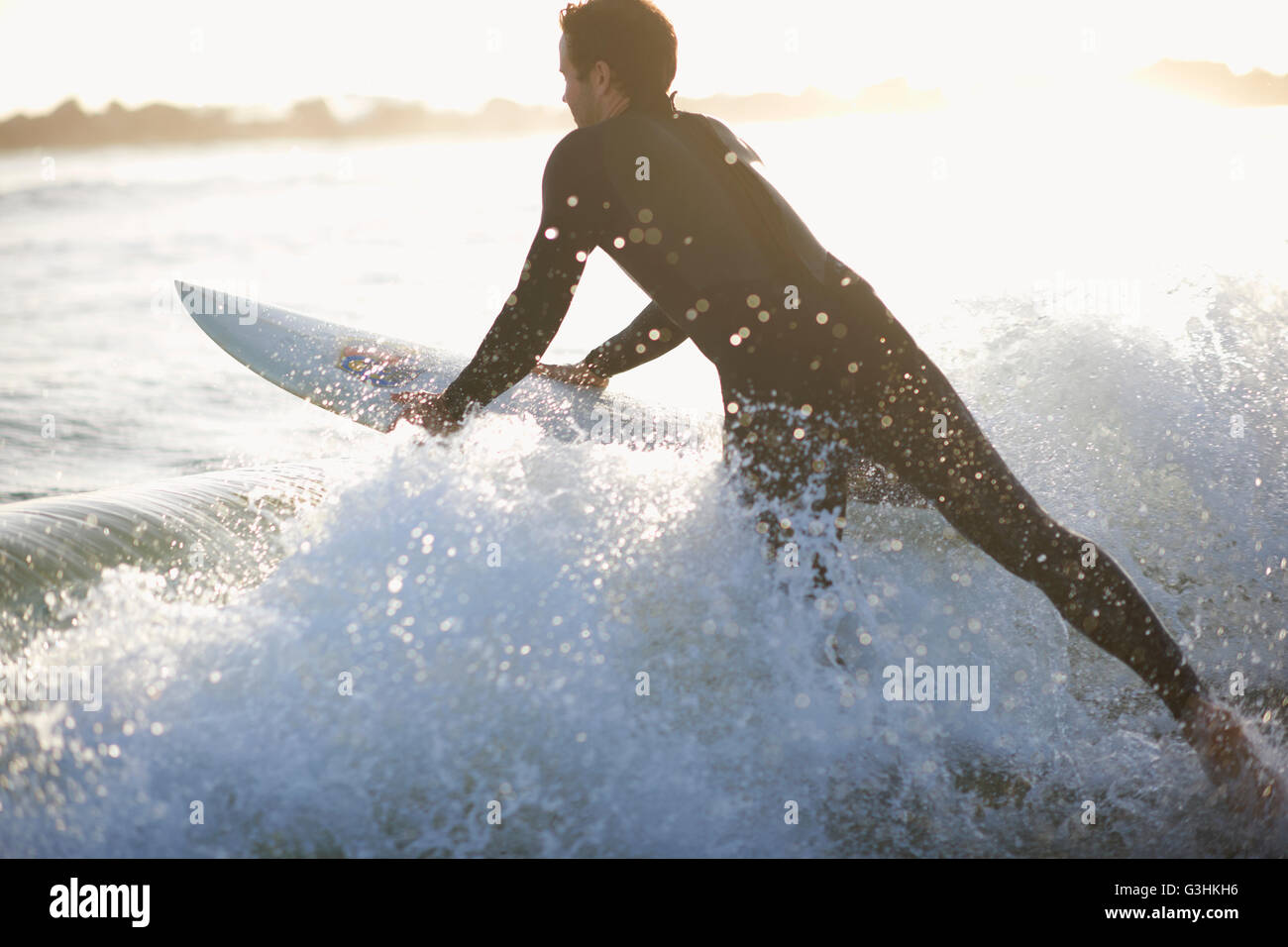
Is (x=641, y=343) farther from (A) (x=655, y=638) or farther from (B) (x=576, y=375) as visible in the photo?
(A) (x=655, y=638)

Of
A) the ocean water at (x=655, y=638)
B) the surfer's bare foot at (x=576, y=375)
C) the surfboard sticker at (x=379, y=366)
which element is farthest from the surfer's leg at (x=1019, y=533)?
the surfboard sticker at (x=379, y=366)

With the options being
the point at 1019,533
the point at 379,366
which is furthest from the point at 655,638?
the point at 379,366

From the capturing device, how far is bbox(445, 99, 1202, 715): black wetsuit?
208 cm

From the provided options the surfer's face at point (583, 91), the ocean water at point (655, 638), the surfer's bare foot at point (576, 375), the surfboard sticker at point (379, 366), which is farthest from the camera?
the surfboard sticker at point (379, 366)

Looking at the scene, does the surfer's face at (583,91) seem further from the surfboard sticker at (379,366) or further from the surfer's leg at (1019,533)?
the surfboard sticker at (379,366)

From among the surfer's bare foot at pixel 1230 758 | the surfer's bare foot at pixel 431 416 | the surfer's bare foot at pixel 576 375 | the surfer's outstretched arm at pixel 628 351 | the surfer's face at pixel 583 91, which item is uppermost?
the surfer's face at pixel 583 91

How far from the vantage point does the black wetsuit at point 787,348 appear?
6.83 ft

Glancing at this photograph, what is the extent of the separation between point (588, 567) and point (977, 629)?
1.04 meters

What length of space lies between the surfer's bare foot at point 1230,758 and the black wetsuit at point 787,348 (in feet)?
0.17

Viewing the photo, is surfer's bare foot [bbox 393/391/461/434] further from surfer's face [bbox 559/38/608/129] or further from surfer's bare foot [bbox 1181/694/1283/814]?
surfer's bare foot [bbox 1181/694/1283/814]

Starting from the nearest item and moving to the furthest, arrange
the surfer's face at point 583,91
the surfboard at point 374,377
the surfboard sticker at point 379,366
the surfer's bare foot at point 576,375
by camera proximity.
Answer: the surfer's face at point 583,91 < the surfboard at point 374,377 < the surfer's bare foot at point 576,375 < the surfboard sticker at point 379,366

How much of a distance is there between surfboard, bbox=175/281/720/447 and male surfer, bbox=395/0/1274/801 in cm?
60
